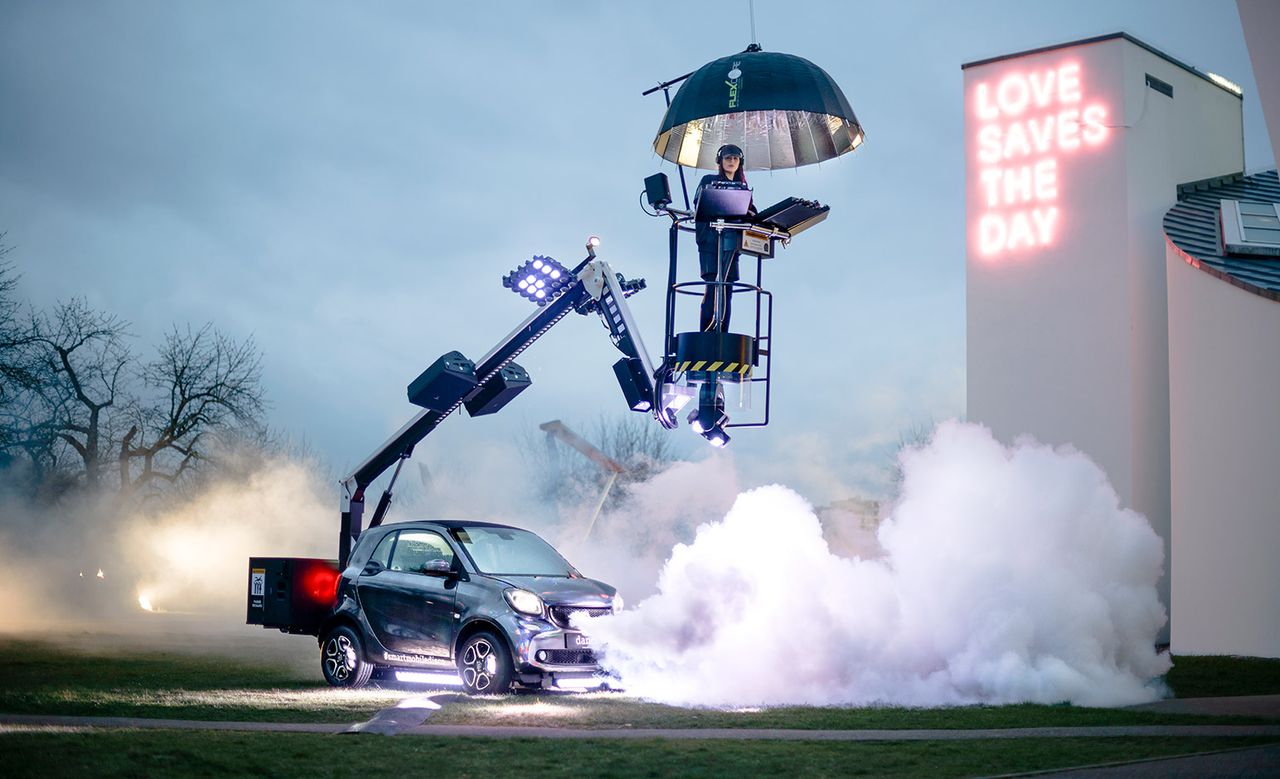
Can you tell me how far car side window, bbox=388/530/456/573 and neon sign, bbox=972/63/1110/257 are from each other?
586 inches

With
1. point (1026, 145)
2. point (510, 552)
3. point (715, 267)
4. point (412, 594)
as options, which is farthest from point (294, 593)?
point (1026, 145)

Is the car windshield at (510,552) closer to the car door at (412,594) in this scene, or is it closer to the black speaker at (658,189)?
the car door at (412,594)

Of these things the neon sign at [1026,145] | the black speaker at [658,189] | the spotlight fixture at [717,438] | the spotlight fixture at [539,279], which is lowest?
the spotlight fixture at [717,438]

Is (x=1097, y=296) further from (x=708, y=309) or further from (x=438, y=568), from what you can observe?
(x=438, y=568)

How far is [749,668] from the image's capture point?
42.8ft

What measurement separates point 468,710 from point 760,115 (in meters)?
7.61

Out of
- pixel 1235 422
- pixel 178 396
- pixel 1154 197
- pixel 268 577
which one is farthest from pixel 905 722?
pixel 178 396

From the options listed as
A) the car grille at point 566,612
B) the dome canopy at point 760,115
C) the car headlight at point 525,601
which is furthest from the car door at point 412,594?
the dome canopy at point 760,115

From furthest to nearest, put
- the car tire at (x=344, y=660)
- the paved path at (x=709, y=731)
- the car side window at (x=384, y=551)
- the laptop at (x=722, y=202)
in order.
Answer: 1. the car side window at (x=384, y=551)
2. the car tire at (x=344, y=660)
3. the laptop at (x=722, y=202)
4. the paved path at (x=709, y=731)

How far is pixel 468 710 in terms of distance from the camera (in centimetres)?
1158

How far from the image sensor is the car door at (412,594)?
1334 cm

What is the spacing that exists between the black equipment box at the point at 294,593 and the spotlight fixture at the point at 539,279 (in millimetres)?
4343

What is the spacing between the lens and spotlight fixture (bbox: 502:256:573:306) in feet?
48.6

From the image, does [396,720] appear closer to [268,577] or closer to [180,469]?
[268,577]
